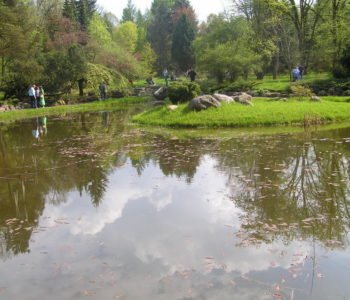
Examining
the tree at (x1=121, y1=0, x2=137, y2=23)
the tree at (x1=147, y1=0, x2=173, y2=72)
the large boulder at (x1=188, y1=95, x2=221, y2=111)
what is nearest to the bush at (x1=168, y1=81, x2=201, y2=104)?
the large boulder at (x1=188, y1=95, x2=221, y2=111)

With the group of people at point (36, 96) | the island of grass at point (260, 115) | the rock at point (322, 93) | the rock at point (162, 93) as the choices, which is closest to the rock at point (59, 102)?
the group of people at point (36, 96)

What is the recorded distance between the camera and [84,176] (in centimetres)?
1189

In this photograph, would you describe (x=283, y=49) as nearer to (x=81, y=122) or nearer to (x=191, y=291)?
(x=81, y=122)

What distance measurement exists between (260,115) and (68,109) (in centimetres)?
1896

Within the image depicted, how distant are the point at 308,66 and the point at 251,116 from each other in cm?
2797

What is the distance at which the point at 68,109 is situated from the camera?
112 ft

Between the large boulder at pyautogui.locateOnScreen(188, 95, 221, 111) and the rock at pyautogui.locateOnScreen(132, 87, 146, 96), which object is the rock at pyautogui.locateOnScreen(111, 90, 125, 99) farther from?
the large boulder at pyautogui.locateOnScreen(188, 95, 221, 111)

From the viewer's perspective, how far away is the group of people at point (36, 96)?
33031 mm

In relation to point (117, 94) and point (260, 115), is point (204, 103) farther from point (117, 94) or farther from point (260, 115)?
point (117, 94)

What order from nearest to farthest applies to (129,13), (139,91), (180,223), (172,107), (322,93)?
1. (180,223)
2. (172,107)
3. (322,93)
4. (139,91)
5. (129,13)

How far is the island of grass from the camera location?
1955cm

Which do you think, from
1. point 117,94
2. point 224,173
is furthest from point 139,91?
point 224,173

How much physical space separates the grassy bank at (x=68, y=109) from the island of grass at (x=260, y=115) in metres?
12.5

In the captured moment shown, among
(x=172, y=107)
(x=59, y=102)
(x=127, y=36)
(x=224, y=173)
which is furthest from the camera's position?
(x=127, y=36)
